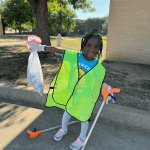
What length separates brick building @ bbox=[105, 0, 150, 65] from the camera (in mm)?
6633

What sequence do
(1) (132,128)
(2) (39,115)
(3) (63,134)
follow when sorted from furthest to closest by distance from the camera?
(2) (39,115)
(1) (132,128)
(3) (63,134)

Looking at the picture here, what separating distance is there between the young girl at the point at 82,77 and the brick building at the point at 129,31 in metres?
5.48

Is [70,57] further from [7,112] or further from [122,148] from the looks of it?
[7,112]

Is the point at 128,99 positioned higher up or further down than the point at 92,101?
further down

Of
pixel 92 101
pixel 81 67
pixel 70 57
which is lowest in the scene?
pixel 92 101

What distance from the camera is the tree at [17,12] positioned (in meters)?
24.4

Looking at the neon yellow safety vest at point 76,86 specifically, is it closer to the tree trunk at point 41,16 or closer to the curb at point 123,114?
the curb at point 123,114

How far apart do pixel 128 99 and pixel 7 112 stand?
275 centimetres

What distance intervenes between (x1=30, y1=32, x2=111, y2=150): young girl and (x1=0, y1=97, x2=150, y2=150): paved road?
1.00 ft

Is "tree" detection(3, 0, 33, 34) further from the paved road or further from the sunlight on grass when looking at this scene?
the paved road

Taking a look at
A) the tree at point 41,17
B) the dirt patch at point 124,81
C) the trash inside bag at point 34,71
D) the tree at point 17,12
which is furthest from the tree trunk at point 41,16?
the tree at point 17,12

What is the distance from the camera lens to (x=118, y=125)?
2771 mm

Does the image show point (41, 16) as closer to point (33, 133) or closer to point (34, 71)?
point (34, 71)

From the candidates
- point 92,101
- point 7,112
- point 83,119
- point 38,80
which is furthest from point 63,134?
point 7,112
